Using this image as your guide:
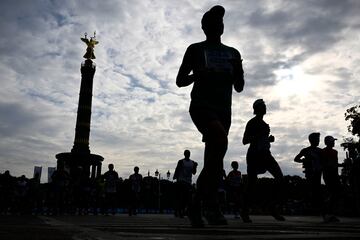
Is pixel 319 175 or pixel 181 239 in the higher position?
pixel 319 175

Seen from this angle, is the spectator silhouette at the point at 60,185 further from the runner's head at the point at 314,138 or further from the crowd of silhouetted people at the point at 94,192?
the runner's head at the point at 314,138

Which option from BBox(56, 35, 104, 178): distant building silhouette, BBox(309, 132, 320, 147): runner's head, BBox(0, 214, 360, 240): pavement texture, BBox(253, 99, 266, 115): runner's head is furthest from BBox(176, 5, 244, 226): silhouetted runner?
BBox(56, 35, 104, 178): distant building silhouette

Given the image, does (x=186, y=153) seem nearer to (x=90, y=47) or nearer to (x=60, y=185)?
(x=60, y=185)

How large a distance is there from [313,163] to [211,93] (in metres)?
5.19

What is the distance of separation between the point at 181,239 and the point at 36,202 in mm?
16534

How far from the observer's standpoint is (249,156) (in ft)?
23.7

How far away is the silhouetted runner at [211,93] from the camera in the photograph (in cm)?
371

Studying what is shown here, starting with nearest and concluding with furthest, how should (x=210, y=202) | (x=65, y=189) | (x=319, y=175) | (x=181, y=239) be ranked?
(x=181, y=239), (x=210, y=202), (x=319, y=175), (x=65, y=189)

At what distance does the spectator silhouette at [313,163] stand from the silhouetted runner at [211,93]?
15.3 feet

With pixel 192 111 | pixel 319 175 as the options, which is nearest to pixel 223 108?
pixel 192 111

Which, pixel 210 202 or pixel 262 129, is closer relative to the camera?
pixel 210 202

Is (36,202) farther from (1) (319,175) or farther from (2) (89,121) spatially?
(2) (89,121)

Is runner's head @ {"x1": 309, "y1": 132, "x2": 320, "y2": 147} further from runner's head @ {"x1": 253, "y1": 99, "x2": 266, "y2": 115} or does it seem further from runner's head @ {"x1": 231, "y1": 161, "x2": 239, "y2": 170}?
runner's head @ {"x1": 231, "y1": 161, "x2": 239, "y2": 170}

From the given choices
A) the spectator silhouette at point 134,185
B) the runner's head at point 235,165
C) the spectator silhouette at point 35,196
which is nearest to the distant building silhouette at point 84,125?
the spectator silhouette at point 35,196
